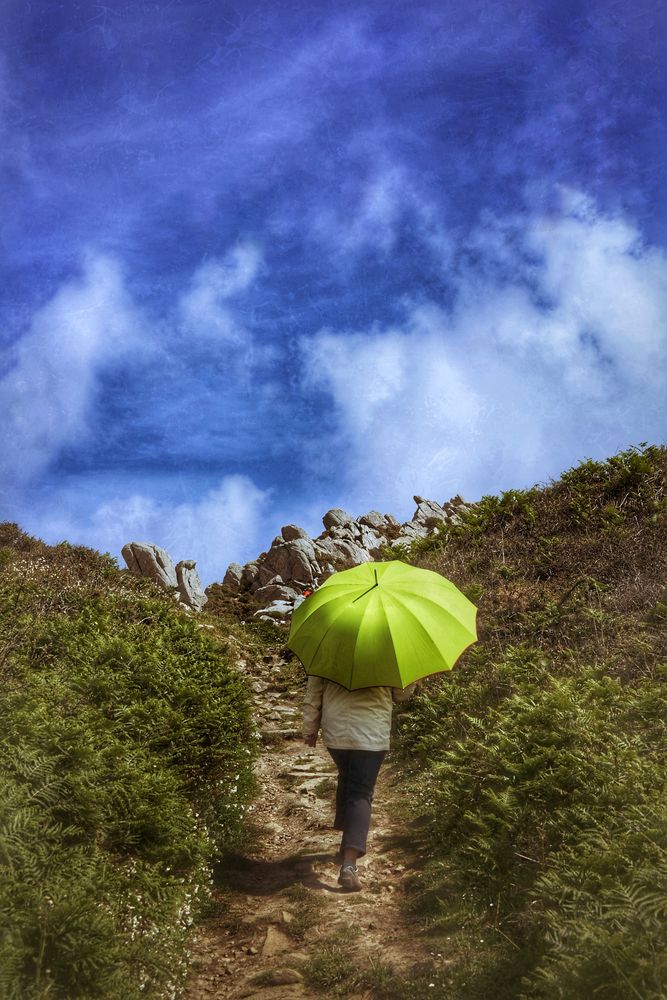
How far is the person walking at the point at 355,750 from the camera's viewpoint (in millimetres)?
7348

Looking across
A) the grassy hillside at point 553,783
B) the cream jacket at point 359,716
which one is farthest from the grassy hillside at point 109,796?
the grassy hillside at point 553,783

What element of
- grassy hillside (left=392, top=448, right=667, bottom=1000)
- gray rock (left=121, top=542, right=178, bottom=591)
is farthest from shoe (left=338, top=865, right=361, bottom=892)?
gray rock (left=121, top=542, right=178, bottom=591)

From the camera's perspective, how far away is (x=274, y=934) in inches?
262

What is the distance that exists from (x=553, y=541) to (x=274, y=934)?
37.0 ft

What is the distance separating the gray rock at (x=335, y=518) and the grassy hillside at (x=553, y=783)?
14.6 metres

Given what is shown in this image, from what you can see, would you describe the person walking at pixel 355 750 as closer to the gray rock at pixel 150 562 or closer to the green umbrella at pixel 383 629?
the green umbrella at pixel 383 629

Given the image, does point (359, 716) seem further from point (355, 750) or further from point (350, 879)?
point (350, 879)

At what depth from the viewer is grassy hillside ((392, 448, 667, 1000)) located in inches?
176

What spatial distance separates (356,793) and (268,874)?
62.6 inches

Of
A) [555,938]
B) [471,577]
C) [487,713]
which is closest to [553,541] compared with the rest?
[471,577]

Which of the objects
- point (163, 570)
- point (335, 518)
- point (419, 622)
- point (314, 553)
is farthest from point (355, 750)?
point (335, 518)

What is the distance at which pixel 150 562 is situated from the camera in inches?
866

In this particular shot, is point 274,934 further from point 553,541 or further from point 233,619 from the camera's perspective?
point 233,619

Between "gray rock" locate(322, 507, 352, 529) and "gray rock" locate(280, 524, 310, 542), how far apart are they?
378cm
